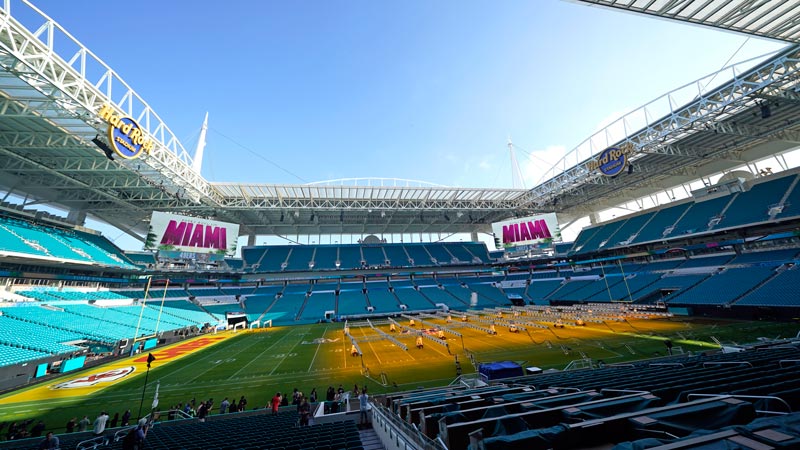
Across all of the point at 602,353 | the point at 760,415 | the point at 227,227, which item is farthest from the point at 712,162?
the point at 227,227

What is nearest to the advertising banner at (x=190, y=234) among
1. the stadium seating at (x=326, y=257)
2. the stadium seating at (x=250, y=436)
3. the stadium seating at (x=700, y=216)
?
the stadium seating at (x=326, y=257)

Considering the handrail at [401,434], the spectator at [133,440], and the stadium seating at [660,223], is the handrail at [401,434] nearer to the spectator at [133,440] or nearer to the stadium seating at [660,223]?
the spectator at [133,440]

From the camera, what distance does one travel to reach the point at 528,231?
44406mm

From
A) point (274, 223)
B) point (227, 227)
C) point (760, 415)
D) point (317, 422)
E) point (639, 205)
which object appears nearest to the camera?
point (760, 415)

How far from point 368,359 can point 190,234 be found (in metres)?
30.1

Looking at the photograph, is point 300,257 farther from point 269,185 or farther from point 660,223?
point 660,223

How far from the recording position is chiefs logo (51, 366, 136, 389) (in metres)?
18.3

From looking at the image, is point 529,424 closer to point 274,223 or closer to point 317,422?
point 317,422

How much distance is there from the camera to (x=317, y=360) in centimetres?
2206

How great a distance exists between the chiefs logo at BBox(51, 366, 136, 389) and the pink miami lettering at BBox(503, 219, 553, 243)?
44.6 m

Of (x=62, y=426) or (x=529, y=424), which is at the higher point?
(x=529, y=424)

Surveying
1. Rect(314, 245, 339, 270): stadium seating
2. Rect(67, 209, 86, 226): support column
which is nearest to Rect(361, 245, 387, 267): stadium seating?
Rect(314, 245, 339, 270): stadium seating

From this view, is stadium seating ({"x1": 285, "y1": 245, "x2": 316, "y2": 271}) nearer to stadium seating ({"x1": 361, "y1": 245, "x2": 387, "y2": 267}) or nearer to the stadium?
the stadium

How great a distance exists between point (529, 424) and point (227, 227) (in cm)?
4406
